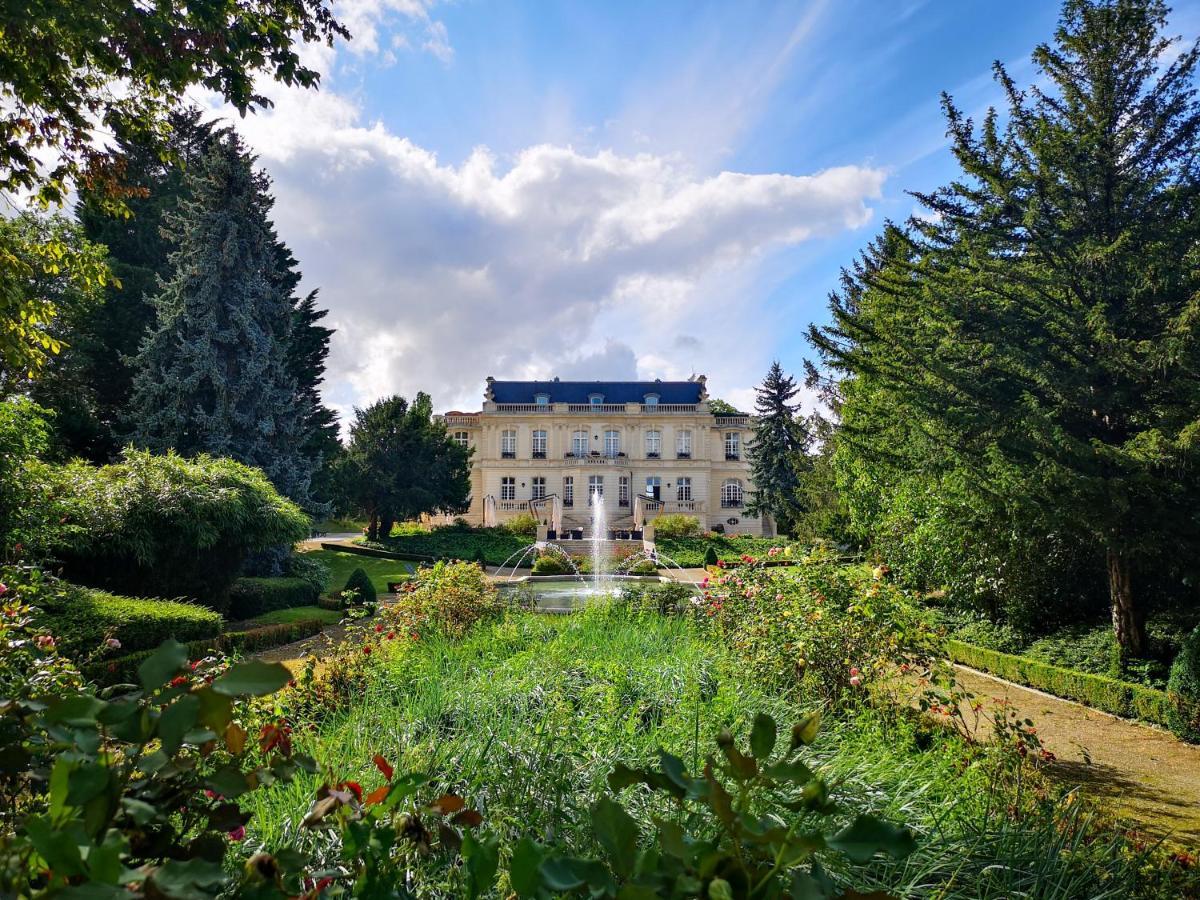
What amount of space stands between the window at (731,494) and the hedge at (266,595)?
1272 inches

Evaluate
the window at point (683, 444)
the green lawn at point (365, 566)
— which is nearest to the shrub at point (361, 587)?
the green lawn at point (365, 566)

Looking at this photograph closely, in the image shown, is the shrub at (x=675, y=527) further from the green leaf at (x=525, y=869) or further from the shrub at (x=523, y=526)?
the green leaf at (x=525, y=869)

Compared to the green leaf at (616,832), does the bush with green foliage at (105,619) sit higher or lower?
lower

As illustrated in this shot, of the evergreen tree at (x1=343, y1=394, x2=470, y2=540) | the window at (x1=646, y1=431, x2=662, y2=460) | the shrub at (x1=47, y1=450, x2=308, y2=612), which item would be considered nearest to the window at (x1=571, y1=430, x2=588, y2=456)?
the window at (x1=646, y1=431, x2=662, y2=460)

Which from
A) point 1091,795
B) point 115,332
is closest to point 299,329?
point 115,332

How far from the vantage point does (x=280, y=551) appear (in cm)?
1711

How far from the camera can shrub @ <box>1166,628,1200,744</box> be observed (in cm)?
695

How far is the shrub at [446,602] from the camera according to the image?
7.42 m

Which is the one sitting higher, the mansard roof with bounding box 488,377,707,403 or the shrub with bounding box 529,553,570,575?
the mansard roof with bounding box 488,377,707,403

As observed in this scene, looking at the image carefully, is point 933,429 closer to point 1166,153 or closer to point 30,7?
point 1166,153

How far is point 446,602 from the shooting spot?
7.81 m

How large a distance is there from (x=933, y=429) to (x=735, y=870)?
32.0ft

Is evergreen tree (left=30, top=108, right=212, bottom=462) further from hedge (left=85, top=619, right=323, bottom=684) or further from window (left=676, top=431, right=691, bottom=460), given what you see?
window (left=676, top=431, right=691, bottom=460)

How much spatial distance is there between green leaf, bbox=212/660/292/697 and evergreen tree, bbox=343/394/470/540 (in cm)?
3065
